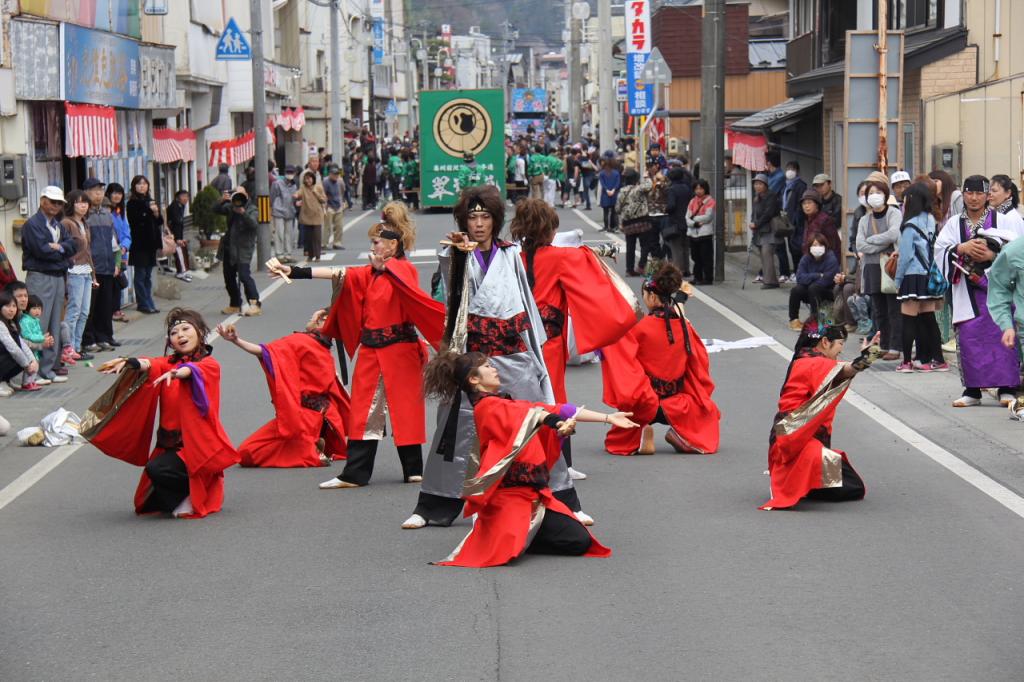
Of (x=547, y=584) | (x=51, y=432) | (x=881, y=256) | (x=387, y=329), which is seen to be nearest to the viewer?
(x=547, y=584)

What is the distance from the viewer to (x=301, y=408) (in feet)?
34.7

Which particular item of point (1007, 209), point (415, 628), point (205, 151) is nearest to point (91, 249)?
point (1007, 209)

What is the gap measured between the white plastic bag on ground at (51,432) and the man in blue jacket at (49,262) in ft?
9.47

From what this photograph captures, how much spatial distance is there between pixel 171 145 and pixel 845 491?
21.3m

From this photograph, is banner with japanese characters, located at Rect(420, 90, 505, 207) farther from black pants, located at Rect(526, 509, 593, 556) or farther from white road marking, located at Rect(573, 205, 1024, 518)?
black pants, located at Rect(526, 509, 593, 556)

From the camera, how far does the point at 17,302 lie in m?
13.3

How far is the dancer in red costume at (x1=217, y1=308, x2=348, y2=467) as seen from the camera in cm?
1049

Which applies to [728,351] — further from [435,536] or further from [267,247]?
[267,247]

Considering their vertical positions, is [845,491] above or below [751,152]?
below

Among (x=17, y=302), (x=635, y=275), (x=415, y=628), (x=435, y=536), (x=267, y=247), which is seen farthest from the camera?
(x=267, y=247)

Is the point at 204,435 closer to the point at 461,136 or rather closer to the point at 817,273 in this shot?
the point at 817,273

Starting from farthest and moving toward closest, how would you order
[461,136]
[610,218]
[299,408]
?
[461,136], [610,218], [299,408]

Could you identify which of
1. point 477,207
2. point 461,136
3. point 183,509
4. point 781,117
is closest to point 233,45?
point 461,136

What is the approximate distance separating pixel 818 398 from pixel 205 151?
29511mm
